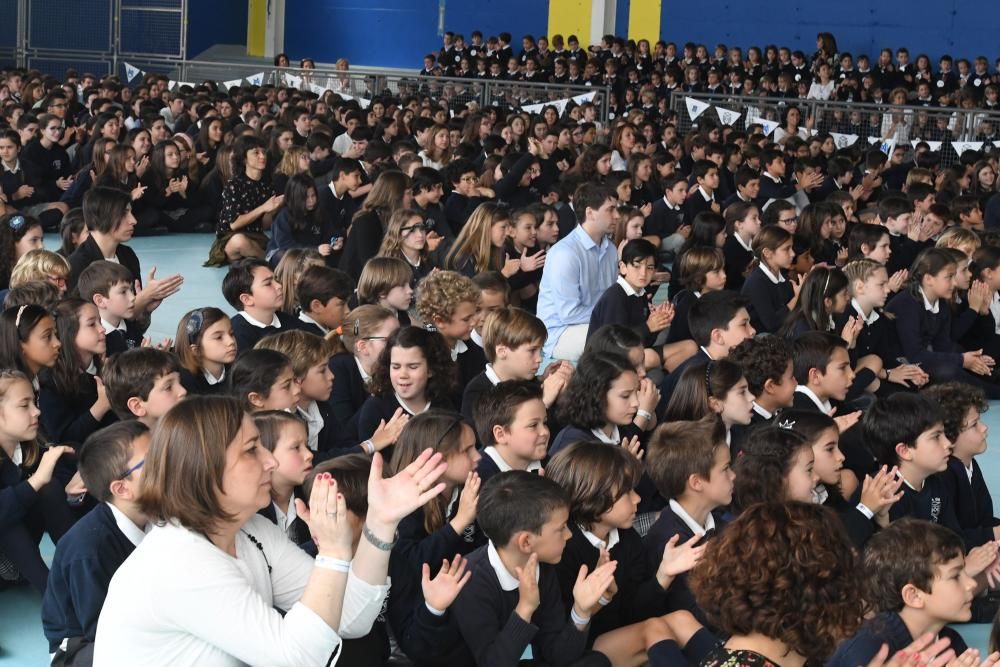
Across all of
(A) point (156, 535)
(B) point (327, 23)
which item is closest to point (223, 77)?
(B) point (327, 23)

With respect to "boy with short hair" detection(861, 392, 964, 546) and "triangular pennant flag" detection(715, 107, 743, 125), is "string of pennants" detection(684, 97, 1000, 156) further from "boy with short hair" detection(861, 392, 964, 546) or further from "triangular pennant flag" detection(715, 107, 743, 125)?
"boy with short hair" detection(861, 392, 964, 546)

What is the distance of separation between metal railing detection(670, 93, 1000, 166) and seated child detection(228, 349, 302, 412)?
33.8ft

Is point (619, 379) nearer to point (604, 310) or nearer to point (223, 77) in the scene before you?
point (604, 310)

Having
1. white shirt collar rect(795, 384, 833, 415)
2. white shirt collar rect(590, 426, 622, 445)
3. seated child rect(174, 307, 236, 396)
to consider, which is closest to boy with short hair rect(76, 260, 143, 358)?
seated child rect(174, 307, 236, 396)

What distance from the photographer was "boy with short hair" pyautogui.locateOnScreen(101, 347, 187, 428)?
14.8 ft

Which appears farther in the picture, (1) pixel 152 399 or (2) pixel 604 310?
(2) pixel 604 310

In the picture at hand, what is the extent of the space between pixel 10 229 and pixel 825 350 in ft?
13.9

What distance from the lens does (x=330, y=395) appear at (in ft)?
17.8

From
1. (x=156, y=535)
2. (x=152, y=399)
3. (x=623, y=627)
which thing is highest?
(x=156, y=535)

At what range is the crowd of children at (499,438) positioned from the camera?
2.53 meters

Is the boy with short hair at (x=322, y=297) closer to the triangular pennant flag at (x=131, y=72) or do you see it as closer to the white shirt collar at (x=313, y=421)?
the white shirt collar at (x=313, y=421)

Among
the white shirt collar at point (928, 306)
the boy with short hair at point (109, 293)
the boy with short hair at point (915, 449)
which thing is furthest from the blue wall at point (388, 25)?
the boy with short hair at point (915, 449)

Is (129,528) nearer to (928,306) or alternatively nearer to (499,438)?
(499,438)

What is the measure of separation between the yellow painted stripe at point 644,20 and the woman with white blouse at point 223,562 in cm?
2123
